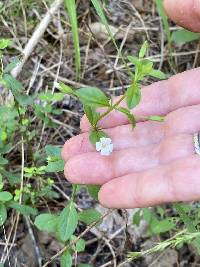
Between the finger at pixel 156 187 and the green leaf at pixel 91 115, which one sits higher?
the green leaf at pixel 91 115

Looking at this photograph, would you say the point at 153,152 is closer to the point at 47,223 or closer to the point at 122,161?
the point at 122,161

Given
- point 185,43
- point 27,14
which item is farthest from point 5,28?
point 185,43

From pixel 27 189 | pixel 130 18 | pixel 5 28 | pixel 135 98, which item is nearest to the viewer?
pixel 135 98

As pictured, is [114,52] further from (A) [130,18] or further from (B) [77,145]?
(B) [77,145]

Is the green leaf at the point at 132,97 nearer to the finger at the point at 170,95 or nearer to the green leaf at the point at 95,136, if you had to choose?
the green leaf at the point at 95,136

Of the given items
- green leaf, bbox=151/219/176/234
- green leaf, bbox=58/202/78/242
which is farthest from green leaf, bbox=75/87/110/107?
green leaf, bbox=151/219/176/234

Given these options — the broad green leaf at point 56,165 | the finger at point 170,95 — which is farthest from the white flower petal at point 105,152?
the finger at point 170,95

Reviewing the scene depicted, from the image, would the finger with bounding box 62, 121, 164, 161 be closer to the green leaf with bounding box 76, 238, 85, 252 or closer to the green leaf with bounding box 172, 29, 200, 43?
the green leaf with bounding box 76, 238, 85, 252
